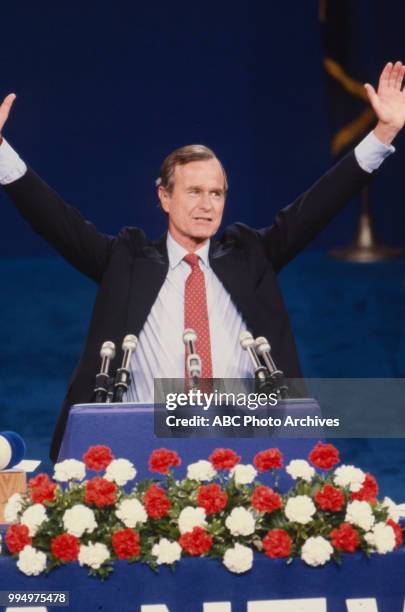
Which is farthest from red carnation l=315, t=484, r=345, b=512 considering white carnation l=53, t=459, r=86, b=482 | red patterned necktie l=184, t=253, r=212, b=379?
red patterned necktie l=184, t=253, r=212, b=379

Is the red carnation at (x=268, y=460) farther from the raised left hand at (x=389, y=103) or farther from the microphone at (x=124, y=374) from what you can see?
the raised left hand at (x=389, y=103)

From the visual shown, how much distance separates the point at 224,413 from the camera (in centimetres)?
262

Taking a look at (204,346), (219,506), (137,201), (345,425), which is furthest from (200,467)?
(137,201)

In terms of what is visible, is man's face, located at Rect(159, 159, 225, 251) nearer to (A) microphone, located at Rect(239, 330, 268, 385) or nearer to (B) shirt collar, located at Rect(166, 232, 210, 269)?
(B) shirt collar, located at Rect(166, 232, 210, 269)

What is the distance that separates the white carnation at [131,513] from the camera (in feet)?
7.54

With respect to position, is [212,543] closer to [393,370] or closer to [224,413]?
[224,413]

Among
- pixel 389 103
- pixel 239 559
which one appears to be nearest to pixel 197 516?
pixel 239 559

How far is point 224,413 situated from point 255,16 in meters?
6.56

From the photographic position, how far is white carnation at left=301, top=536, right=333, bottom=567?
Answer: 2.25 metres

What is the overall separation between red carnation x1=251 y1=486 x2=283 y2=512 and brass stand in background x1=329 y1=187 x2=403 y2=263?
6.47 meters

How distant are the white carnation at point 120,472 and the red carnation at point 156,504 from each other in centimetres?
9

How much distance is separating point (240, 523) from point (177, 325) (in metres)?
1.04

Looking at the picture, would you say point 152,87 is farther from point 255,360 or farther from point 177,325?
point 255,360

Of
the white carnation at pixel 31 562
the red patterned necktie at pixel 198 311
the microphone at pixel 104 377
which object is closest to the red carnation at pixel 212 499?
the white carnation at pixel 31 562
